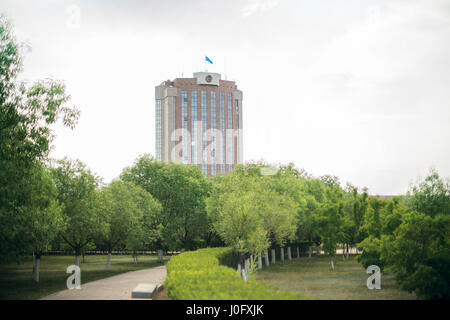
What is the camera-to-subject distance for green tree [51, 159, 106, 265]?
36.0 metres

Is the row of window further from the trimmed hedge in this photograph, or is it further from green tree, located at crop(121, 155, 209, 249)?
the trimmed hedge

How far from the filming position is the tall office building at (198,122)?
156 metres

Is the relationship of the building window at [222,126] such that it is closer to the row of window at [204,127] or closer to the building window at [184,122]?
the row of window at [204,127]

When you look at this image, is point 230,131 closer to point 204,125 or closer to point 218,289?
point 204,125

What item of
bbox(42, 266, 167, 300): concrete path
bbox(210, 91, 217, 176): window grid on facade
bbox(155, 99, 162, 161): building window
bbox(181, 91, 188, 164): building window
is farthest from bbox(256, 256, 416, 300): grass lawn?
bbox(155, 99, 162, 161): building window

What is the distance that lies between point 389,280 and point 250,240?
472 inches

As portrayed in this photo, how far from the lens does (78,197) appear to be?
120 ft

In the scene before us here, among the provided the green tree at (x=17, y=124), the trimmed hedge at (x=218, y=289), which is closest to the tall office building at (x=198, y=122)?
the green tree at (x=17, y=124)

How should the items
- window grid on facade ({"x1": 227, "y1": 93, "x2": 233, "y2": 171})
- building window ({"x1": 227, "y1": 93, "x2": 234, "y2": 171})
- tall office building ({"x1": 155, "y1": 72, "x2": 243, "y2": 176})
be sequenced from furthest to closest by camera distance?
window grid on facade ({"x1": 227, "y1": 93, "x2": 233, "y2": 171}), building window ({"x1": 227, "y1": 93, "x2": 234, "y2": 171}), tall office building ({"x1": 155, "y1": 72, "x2": 243, "y2": 176})

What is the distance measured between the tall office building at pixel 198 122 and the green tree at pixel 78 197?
115 metres

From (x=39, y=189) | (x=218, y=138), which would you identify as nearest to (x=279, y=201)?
(x=39, y=189)

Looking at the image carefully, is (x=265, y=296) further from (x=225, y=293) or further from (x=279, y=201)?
(x=279, y=201)

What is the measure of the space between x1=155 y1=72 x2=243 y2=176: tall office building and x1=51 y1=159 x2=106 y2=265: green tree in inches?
4545

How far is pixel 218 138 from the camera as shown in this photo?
160 meters
